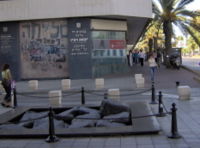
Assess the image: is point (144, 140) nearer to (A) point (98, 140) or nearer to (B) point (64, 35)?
(A) point (98, 140)

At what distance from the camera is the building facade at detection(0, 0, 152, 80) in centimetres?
2641

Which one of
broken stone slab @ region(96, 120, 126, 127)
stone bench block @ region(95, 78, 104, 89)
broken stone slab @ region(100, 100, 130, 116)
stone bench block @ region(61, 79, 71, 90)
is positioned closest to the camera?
broken stone slab @ region(96, 120, 126, 127)

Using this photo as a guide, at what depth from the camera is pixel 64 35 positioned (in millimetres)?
27594

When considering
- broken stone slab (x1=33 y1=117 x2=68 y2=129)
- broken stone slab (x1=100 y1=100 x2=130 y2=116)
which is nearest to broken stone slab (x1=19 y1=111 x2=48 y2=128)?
broken stone slab (x1=33 y1=117 x2=68 y2=129)

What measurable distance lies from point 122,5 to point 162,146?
793 inches

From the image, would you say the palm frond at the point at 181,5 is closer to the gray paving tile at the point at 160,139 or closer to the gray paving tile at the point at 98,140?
the gray paving tile at the point at 160,139

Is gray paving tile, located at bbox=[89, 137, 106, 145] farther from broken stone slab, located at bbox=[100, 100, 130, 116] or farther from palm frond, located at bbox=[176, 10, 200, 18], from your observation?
palm frond, located at bbox=[176, 10, 200, 18]

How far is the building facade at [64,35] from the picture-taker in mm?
26406

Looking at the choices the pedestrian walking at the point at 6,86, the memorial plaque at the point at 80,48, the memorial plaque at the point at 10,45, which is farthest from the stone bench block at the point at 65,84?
the memorial plaque at the point at 10,45

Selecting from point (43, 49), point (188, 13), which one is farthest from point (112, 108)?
point (188, 13)

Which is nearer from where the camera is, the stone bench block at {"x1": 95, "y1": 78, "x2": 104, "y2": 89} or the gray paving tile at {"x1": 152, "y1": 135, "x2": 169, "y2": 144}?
the gray paving tile at {"x1": 152, "y1": 135, "x2": 169, "y2": 144}

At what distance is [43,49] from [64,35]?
78.5 inches

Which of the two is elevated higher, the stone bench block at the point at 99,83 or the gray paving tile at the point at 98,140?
the stone bench block at the point at 99,83

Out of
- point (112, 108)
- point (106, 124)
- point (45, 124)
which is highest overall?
point (112, 108)
